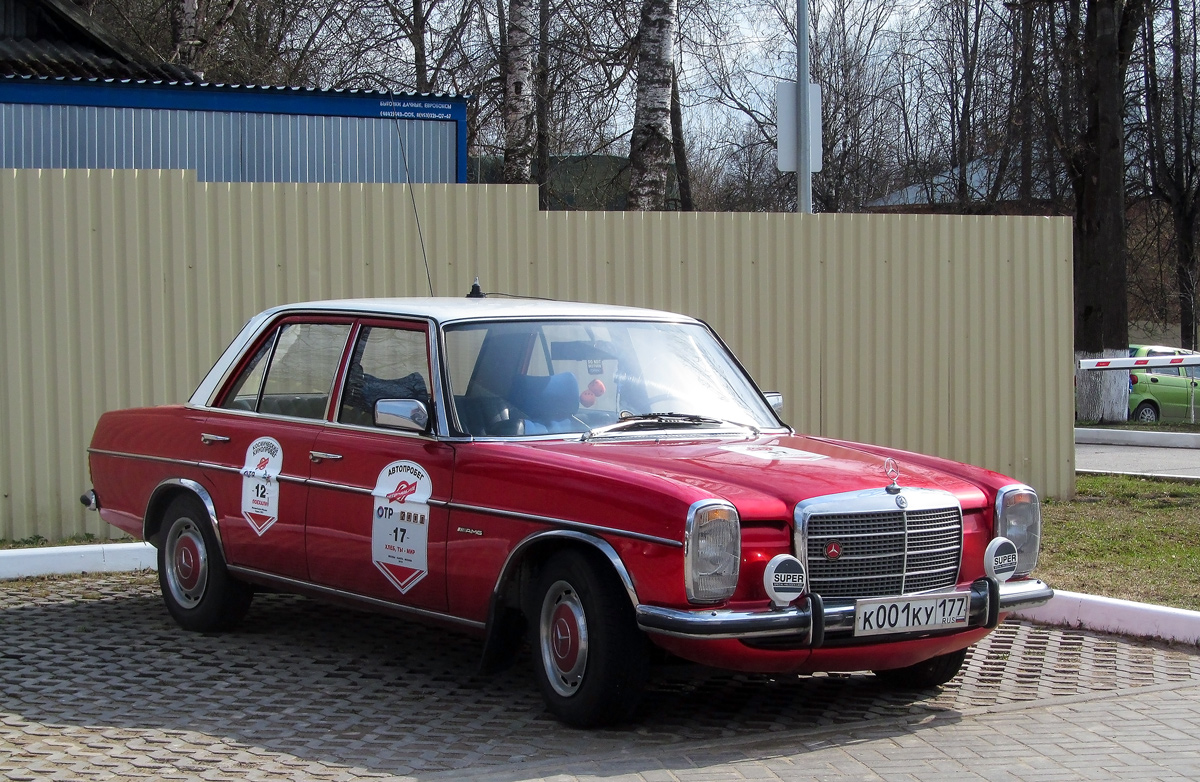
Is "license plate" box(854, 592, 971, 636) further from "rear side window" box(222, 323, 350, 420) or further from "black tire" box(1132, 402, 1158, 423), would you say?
"black tire" box(1132, 402, 1158, 423)

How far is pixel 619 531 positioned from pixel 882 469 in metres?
1.24

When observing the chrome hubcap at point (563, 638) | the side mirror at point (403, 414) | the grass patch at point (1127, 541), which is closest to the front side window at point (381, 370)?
the side mirror at point (403, 414)

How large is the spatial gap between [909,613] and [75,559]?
5804mm

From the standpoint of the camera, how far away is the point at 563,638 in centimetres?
536

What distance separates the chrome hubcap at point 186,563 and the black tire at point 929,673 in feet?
11.3

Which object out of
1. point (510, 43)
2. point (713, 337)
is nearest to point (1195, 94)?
point (510, 43)

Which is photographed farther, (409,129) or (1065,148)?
(1065,148)

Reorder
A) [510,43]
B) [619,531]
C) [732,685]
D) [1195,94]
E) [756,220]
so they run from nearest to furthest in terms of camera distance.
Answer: [619,531]
[732,685]
[756,220]
[510,43]
[1195,94]

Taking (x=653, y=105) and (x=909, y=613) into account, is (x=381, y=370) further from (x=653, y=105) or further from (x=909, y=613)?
(x=653, y=105)

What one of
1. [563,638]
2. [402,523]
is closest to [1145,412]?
[402,523]

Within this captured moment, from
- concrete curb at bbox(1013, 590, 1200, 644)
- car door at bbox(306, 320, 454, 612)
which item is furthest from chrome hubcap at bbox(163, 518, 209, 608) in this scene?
concrete curb at bbox(1013, 590, 1200, 644)

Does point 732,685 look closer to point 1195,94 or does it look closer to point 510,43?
point 510,43

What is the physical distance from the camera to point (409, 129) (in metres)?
14.2

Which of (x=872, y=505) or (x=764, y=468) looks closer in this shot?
(x=872, y=505)
